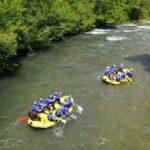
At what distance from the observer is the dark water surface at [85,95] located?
17.8 meters

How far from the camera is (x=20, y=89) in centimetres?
2395

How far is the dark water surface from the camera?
1777 centimetres

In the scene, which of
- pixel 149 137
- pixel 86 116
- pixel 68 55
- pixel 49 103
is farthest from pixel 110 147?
pixel 68 55

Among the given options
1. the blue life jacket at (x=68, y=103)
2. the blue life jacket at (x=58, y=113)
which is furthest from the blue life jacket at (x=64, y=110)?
the blue life jacket at (x=68, y=103)

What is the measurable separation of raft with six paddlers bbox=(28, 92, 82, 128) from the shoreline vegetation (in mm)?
6926

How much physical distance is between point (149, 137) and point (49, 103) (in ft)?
22.3

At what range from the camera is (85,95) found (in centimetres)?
2338

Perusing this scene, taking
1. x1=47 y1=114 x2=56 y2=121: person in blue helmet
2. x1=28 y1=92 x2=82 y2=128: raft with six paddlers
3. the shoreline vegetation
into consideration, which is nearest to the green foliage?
the shoreline vegetation

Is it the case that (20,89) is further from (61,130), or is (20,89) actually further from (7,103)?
(61,130)

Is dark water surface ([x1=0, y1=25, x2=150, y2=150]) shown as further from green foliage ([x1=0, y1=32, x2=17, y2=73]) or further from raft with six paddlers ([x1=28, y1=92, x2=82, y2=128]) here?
green foliage ([x1=0, y1=32, x2=17, y2=73])

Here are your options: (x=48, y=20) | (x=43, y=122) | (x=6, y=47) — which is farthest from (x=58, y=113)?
(x=48, y=20)

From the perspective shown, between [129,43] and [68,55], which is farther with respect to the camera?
[129,43]

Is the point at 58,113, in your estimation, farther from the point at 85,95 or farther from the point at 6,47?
the point at 6,47

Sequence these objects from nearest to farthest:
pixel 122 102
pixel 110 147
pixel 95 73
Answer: pixel 110 147
pixel 122 102
pixel 95 73
